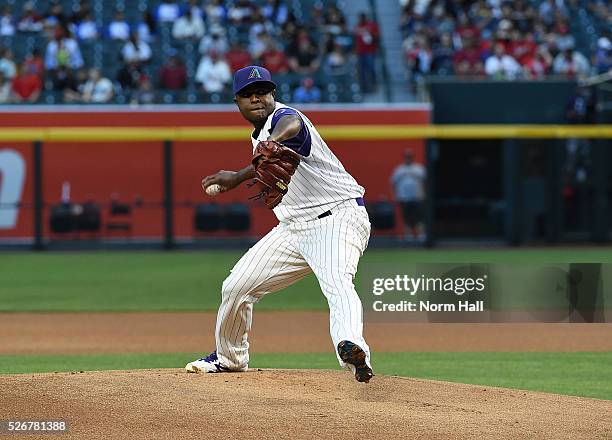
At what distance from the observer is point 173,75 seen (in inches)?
808

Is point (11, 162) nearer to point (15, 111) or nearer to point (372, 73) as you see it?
point (15, 111)

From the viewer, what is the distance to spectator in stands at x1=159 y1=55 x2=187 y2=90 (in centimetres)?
2048

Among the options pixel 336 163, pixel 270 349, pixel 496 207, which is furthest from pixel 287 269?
pixel 496 207

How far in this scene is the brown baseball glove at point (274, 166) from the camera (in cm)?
608

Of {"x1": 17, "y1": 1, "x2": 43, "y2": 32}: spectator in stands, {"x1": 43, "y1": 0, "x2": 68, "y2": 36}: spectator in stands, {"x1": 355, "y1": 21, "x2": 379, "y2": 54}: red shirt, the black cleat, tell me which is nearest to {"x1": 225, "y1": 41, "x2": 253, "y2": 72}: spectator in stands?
{"x1": 355, "y1": 21, "x2": 379, "y2": 54}: red shirt

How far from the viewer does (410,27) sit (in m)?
22.4

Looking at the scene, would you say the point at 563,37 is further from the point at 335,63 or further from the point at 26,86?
the point at 26,86

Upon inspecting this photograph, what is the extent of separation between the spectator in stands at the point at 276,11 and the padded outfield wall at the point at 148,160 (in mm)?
2466

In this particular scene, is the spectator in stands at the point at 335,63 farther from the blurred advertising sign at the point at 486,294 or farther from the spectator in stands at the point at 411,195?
the blurred advertising sign at the point at 486,294

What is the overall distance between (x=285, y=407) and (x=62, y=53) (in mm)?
15653

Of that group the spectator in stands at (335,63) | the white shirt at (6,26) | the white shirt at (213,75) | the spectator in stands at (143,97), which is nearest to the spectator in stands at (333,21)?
the spectator in stands at (335,63)

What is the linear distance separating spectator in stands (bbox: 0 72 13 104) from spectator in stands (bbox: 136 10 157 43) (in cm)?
248

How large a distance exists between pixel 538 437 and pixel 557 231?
15.2m

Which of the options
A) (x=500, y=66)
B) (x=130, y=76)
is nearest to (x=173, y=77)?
(x=130, y=76)
